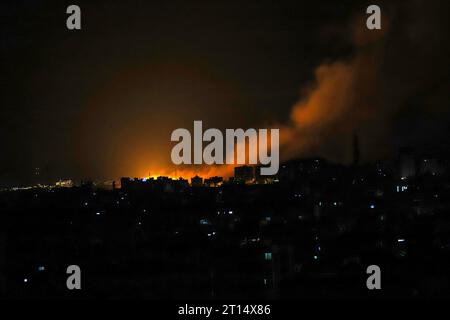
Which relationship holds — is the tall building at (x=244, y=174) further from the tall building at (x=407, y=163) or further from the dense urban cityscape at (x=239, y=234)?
the tall building at (x=407, y=163)

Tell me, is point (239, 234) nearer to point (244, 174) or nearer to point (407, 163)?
point (244, 174)

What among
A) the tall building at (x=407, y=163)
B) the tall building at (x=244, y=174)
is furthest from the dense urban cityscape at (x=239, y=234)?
the tall building at (x=407, y=163)

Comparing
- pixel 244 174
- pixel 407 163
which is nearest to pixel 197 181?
pixel 244 174

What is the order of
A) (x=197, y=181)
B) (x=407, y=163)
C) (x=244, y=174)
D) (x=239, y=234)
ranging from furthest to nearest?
(x=407, y=163) → (x=244, y=174) → (x=197, y=181) → (x=239, y=234)

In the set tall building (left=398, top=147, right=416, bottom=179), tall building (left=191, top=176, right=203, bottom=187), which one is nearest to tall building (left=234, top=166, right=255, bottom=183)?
tall building (left=191, top=176, right=203, bottom=187)

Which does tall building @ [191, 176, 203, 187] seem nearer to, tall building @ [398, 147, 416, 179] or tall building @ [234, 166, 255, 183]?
tall building @ [234, 166, 255, 183]

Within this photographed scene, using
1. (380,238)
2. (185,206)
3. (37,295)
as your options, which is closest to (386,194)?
(380,238)

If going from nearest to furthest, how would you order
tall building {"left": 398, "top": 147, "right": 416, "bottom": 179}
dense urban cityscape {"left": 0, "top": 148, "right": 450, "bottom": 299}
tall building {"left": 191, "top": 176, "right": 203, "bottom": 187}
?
dense urban cityscape {"left": 0, "top": 148, "right": 450, "bottom": 299}
tall building {"left": 191, "top": 176, "right": 203, "bottom": 187}
tall building {"left": 398, "top": 147, "right": 416, "bottom": 179}

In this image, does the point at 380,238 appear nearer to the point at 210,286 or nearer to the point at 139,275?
the point at 210,286

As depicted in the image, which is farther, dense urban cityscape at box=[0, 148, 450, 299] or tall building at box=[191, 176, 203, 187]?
tall building at box=[191, 176, 203, 187]

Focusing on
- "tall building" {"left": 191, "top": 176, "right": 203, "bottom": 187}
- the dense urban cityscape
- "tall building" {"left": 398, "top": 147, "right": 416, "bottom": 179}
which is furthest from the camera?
"tall building" {"left": 398, "top": 147, "right": 416, "bottom": 179}
